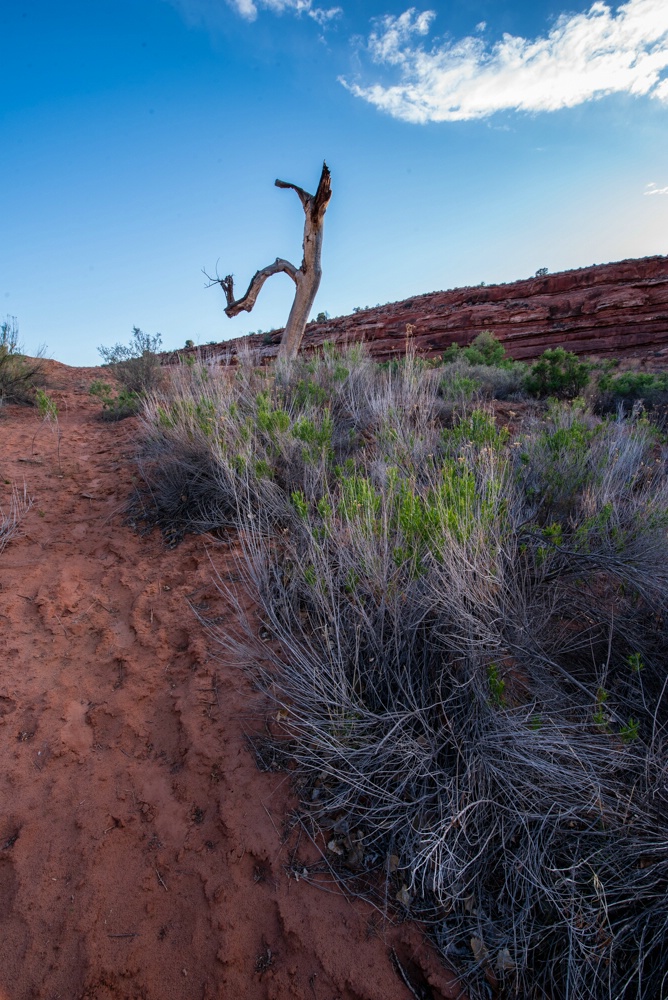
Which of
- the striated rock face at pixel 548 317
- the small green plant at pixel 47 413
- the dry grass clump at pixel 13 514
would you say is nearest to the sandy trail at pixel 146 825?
the dry grass clump at pixel 13 514

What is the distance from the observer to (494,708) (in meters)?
1.79

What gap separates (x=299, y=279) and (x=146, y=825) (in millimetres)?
8996

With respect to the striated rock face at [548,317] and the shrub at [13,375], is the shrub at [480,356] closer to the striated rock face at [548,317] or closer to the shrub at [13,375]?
the striated rock face at [548,317]

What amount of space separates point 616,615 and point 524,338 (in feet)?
53.6

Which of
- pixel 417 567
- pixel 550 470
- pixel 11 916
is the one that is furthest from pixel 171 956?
pixel 550 470

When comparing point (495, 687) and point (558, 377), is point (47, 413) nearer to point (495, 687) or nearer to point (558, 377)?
point (495, 687)

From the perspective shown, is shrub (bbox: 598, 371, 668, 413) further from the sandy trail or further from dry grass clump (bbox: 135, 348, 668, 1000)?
the sandy trail

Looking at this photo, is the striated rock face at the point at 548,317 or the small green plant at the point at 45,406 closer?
the small green plant at the point at 45,406

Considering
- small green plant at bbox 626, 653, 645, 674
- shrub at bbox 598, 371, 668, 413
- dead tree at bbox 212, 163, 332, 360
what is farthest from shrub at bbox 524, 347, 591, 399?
small green plant at bbox 626, 653, 645, 674

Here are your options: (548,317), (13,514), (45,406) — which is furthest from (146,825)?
(548,317)

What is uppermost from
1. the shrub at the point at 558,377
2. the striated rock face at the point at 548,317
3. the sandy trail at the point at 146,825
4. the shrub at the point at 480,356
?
the striated rock face at the point at 548,317

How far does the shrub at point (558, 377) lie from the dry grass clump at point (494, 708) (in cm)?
429

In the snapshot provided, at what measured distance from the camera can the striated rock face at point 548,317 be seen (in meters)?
15.1

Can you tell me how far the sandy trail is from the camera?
150 cm
